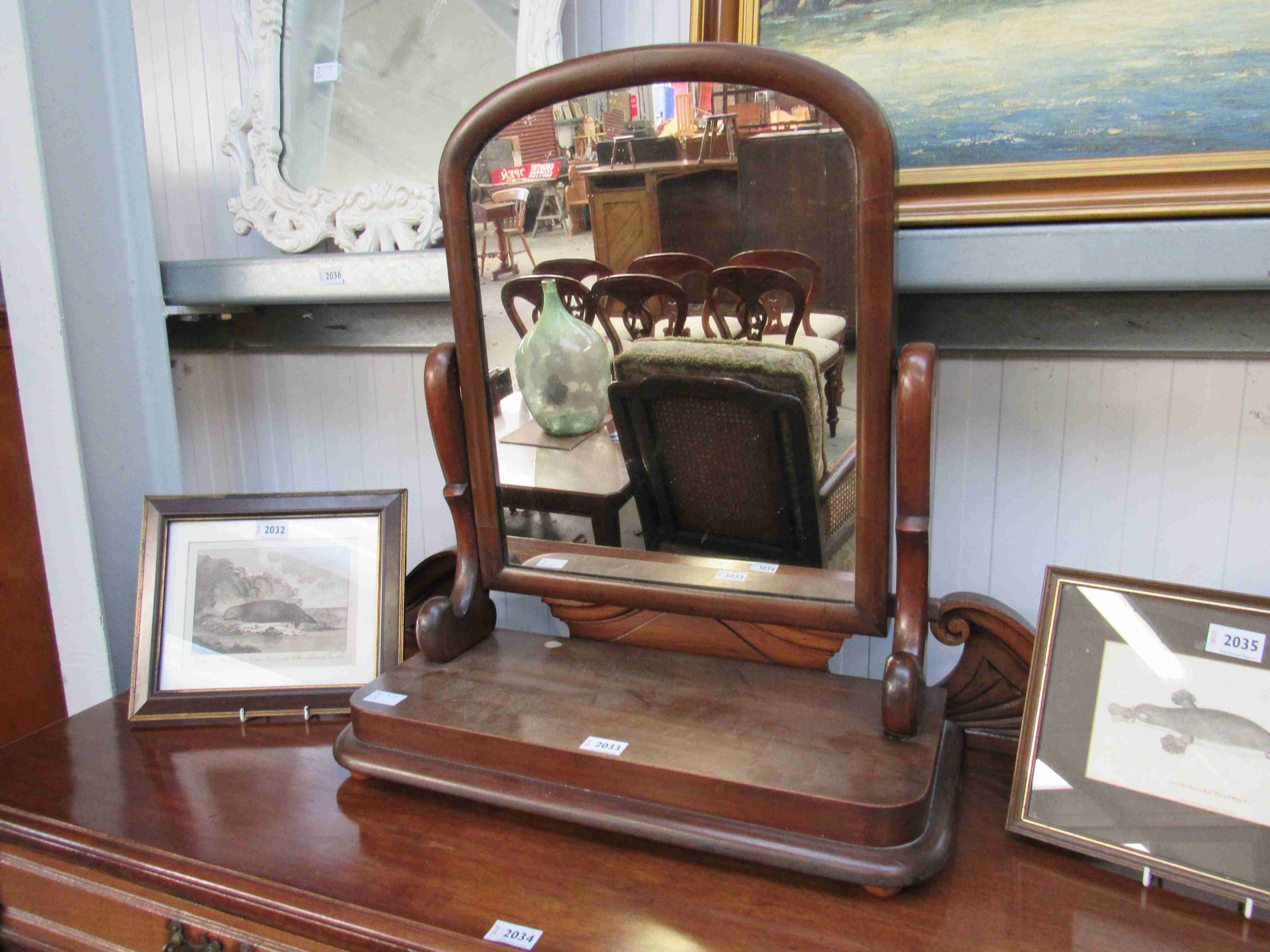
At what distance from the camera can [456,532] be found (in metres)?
1.08

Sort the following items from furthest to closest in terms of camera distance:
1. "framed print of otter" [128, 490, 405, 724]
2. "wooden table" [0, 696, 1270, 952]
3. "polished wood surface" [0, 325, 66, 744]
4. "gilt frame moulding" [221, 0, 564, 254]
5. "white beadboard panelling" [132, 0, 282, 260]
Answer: "polished wood surface" [0, 325, 66, 744]
"white beadboard panelling" [132, 0, 282, 260]
"gilt frame moulding" [221, 0, 564, 254]
"framed print of otter" [128, 490, 405, 724]
"wooden table" [0, 696, 1270, 952]

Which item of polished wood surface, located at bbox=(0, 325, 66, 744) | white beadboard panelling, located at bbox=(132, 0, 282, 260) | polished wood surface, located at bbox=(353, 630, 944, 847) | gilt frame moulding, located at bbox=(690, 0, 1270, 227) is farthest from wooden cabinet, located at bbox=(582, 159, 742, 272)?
polished wood surface, located at bbox=(0, 325, 66, 744)

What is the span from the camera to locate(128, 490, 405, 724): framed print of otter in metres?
1.08

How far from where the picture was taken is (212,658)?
1.10 m

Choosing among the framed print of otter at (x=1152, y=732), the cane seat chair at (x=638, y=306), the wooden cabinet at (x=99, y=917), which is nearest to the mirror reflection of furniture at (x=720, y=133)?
the cane seat chair at (x=638, y=306)

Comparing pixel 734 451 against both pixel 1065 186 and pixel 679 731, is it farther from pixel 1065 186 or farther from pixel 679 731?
pixel 1065 186

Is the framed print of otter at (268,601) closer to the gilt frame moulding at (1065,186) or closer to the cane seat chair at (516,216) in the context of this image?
the cane seat chair at (516,216)

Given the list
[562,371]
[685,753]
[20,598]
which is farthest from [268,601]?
[20,598]

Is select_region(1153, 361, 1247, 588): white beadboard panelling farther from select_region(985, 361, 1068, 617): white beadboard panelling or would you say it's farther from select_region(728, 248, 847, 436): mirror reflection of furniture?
select_region(728, 248, 847, 436): mirror reflection of furniture

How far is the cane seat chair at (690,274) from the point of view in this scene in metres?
0.86

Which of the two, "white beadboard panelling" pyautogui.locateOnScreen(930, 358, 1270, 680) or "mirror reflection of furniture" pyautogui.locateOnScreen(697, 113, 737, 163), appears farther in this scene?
"white beadboard panelling" pyautogui.locateOnScreen(930, 358, 1270, 680)

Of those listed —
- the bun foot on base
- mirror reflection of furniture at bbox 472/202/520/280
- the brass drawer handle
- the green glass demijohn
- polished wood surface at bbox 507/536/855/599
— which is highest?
mirror reflection of furniture at bbox 472/202/520/280

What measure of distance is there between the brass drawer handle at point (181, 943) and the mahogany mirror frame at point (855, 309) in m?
0.42

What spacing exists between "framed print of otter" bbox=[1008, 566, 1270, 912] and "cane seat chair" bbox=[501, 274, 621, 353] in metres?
0.49
